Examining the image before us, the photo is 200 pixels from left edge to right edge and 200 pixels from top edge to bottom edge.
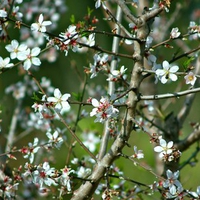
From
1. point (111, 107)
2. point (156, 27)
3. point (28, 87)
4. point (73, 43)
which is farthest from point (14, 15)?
point (156, 27)

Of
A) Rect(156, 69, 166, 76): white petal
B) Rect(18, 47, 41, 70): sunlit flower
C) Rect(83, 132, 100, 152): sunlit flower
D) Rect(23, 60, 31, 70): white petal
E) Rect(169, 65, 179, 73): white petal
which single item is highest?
Rect(83, 132, 100, 152): sunlit flower

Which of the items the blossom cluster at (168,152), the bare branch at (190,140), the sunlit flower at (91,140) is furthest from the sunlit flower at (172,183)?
the sunlit flower at (91,140)

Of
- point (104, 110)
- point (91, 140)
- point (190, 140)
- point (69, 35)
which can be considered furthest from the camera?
point (91, 140)

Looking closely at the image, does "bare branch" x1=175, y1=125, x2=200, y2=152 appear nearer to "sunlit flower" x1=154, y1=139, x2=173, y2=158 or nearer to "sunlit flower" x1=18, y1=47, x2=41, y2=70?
"sunlit flower" x1=154, y1=139, x2=173, y2=158

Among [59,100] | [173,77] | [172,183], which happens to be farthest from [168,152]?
[59,100]

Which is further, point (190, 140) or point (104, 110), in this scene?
point (190, 140)

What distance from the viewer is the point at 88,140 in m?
3.24

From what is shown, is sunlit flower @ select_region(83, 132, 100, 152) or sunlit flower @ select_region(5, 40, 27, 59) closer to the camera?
sunlit flower @ select_region(5, 40, 27, 59)

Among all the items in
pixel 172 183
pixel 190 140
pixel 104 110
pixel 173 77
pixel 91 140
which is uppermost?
pixel 91 140

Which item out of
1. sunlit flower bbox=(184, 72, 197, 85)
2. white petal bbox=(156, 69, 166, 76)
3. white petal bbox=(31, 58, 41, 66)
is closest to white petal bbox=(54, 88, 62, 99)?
white petal bbox=(31, 58, 41, 66)

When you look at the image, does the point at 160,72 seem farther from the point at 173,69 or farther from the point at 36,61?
the point at 36,61

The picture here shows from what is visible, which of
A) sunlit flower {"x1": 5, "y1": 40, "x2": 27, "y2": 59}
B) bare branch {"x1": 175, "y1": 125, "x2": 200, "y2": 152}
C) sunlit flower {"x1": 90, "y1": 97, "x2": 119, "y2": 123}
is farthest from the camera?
bare branch {"x1": 175, "y1": 125, "x2": 200, "y2": 152}

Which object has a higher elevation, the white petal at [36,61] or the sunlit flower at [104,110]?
the white petal at [36,61]

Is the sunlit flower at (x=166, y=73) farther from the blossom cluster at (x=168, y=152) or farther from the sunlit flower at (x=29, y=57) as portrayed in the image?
the sunlit flower at (x=29, y=57)
